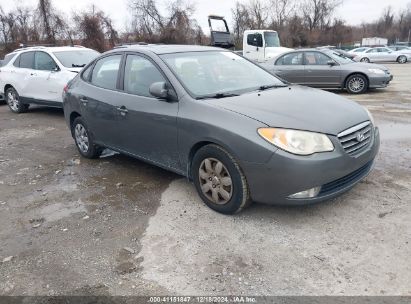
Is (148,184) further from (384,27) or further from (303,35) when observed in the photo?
(384,27)

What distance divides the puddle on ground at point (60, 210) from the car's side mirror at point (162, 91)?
1515mm

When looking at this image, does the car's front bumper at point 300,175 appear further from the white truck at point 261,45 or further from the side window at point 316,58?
the white truck at point 261,45

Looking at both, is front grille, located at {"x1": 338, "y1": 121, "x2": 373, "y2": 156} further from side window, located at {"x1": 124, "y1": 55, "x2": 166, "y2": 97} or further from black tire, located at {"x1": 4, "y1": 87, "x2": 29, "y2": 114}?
black tire, located at {"x1": 4, "y1": 87, "x2": 29, "y2": 114}

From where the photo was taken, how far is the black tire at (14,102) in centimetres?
1065

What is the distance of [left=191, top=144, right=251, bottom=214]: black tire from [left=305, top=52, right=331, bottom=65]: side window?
31.0 ft

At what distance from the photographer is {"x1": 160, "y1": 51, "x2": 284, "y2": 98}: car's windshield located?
4202mm

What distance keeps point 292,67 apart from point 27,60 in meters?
7.93

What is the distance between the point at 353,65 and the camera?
468 inches

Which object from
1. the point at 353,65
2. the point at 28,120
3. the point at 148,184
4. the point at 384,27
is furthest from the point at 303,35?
the point at 148,184

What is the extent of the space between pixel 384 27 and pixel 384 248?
98.4 m

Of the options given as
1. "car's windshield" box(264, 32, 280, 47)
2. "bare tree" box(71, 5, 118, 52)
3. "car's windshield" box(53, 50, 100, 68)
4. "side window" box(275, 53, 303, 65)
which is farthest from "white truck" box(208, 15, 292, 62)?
"bare tree" box(71, 5, 118, 52)

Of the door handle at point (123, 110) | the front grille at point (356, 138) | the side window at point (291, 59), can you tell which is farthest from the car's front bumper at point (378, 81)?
the door handle at point (123, 110)

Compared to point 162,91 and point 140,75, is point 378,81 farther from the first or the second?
point 162,91

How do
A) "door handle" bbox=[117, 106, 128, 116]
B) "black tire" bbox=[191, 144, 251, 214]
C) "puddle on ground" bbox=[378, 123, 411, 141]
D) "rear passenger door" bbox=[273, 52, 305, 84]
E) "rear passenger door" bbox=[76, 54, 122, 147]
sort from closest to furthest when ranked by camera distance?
"black tire" bbox=[191, 144, 251, 214], "door handle" bbox=[117, 106, 128, 116], "rear passenger door" bbox=[76, 54, 122, 147], "puddle on ground" bbox=[378, 123, 411, 141], "rear passenger door" bbox=[273, 52, 305, 84]
